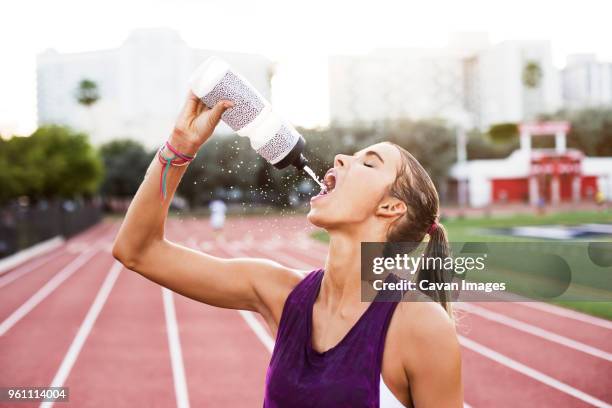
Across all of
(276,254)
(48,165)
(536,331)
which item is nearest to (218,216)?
(276,254)

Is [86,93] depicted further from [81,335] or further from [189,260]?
[189,260]

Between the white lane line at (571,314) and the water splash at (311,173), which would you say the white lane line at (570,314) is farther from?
the water splash at (311,173)

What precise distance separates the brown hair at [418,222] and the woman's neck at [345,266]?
0.23ft

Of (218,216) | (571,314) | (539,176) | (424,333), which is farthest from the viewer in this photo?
(539,176)

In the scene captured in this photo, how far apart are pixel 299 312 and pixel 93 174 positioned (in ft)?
118

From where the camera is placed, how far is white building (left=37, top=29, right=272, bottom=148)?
8500 cm

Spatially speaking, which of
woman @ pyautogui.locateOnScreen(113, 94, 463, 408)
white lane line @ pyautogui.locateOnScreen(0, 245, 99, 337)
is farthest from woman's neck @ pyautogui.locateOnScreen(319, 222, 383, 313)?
white lane line @ pyautogui.locateOnScreen(0, 245, 99, 337)

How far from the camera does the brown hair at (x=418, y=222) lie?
159 cm

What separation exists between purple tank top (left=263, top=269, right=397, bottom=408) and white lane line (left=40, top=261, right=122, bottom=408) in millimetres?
4131

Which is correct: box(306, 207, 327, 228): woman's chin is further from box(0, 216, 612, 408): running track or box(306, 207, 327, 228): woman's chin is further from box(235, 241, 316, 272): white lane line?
box(235, 241, 316, 272): white lane line

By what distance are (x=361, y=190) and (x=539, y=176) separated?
124ft

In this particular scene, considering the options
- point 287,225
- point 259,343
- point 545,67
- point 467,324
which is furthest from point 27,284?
point 545,67

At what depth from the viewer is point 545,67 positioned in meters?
92.6

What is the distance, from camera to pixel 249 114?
170 cm
